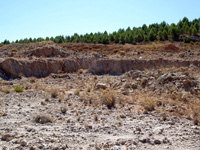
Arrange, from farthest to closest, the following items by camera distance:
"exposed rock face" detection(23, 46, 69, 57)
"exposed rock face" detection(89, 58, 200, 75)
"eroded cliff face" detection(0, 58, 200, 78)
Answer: "exposed rock face" detection(23, 46, 69, 57), "exposed rock face" detection(89, 58, 200, 75), "eroded cliff face" detection(0, 58, 200, 78)

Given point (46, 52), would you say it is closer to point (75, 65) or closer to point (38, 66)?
point (75, 65)

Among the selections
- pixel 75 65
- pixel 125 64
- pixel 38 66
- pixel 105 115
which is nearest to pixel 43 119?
pixel 105 115

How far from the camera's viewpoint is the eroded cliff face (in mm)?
18062

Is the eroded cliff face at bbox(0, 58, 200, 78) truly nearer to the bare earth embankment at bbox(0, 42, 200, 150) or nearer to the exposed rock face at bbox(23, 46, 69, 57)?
the bare earth embankment at bbox(0, 42, 200, 150)

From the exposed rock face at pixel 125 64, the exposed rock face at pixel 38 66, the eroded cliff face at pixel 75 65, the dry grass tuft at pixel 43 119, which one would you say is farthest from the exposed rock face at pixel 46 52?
the dry grass tuft at pixel 43 119

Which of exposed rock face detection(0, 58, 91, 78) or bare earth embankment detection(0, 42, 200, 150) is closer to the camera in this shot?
bare earth embankment detection(0, 42, 200, 150)

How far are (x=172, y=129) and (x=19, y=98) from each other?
312 inches

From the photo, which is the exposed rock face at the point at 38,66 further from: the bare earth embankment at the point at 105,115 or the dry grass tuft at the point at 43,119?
the dry grass tuft at the point at 43,119

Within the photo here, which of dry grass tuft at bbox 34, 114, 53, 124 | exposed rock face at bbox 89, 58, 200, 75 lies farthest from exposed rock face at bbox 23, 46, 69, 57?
dry grass tuft at bbox 34, 114, 53, 124

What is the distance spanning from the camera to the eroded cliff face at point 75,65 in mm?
18062

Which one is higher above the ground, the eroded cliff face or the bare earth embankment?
the eroded cliff face

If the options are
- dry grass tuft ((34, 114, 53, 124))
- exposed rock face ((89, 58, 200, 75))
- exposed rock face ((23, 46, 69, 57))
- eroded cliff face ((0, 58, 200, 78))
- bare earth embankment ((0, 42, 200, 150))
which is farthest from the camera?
exposed rock face ((23, 46, 69, 57))

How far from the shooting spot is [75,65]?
904 inches

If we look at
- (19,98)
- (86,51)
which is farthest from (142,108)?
(86,51)
